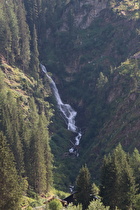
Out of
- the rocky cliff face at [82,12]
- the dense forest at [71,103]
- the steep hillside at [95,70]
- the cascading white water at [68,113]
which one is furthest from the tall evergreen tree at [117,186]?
the rocky cliff face at [82,12]

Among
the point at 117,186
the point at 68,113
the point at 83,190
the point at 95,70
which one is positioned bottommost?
the point at 117,186

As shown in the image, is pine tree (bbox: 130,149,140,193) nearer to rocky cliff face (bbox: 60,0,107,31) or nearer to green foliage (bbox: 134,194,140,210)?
green foliage (bbox: 134,194,140,210)

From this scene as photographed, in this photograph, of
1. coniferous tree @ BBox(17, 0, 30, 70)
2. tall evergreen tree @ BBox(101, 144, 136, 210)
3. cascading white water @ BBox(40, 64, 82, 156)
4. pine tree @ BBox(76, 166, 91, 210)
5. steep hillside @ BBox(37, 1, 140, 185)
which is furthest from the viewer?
coniferous tree @ BBox(17, 0, 30, 70)

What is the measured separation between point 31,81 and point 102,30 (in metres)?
43.2

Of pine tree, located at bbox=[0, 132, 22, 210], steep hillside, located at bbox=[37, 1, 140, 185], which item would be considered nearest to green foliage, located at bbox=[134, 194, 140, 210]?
pine tree, located at bbox=[0, 132, 22, 210]

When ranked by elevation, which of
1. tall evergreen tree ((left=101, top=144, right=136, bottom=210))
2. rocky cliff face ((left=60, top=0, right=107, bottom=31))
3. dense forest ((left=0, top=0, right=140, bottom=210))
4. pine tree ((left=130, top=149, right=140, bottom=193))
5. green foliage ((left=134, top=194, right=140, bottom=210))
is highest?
rocky cliff face ((left=60, top=0, right=107, bottom=31))

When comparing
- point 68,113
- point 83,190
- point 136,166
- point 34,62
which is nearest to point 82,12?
point 34,62

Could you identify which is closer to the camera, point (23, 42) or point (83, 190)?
point (83, 190)

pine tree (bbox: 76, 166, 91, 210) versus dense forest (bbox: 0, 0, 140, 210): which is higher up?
dense forest (bbox: 0, 0, 140, 210)

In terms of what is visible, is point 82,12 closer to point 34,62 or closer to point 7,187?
point 34,62

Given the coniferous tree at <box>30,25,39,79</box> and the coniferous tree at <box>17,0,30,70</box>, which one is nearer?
the coniferous tree at <box>17,0,30,70</box>

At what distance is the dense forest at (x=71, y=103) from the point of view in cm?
5103

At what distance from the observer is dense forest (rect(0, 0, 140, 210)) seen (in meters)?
51.0

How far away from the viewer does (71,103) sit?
125 meters
